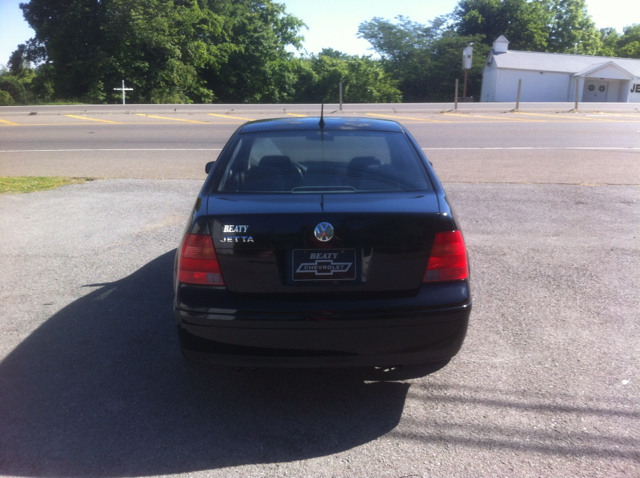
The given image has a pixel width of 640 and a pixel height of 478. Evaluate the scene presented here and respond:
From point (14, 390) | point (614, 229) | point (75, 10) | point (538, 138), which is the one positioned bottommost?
point (14, 390)

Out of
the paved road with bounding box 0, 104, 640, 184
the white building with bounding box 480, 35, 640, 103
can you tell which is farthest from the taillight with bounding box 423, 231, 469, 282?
the white building with bounding box 480, 35, 640, 103

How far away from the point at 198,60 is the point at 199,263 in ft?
137

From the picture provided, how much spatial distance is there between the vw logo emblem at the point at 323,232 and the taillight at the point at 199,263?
21.7 inches

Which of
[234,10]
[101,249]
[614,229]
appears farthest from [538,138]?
[234,10]

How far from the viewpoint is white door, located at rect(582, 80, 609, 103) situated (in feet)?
198

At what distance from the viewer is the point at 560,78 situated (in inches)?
2349

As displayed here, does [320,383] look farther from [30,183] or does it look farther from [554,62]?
[554,62]

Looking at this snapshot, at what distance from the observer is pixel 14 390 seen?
11.9 feet

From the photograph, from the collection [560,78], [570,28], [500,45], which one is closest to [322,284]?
[560,78]

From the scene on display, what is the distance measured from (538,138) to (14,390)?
15.3 m

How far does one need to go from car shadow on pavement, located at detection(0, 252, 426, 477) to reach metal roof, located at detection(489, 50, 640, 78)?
60822 mm

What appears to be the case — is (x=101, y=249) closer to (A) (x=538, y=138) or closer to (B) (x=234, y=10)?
(A) (x=538, y=138)

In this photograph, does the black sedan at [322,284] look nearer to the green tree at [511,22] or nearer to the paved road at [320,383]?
the paved road at [320,383]

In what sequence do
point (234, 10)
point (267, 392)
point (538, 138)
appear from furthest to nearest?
point (234, 10), point (538, 138), point (267, 392)
